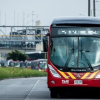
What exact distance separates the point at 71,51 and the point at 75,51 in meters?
0.16

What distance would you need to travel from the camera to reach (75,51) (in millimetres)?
21438

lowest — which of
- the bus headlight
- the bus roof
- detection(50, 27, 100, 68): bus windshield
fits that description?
the bus headlight

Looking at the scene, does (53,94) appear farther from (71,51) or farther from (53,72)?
(71,51)

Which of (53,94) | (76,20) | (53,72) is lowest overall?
(53,94)

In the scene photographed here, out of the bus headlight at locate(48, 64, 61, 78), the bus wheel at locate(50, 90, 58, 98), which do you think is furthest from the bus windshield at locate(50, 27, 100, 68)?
the bus wheel at locate(50, 90, 58, 98)

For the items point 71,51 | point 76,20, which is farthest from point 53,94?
point 76,20

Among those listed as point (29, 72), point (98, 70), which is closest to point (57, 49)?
point (98, 70)

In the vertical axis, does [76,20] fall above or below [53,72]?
above

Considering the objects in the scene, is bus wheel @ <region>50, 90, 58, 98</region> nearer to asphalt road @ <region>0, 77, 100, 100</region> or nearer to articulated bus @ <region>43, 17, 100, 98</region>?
articulated bus @ <region>43, 17, 100, 98</region>

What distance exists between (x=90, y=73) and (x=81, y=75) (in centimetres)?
35

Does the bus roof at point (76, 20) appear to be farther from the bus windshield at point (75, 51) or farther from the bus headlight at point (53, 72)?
the bus headlight at point (53, 72)

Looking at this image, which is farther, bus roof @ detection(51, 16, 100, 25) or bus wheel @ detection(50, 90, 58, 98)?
bus wheel @ detection(50, 90, 58, 98)

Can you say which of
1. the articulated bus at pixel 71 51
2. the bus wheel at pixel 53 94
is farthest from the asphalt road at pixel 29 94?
the articulated bus at pixel 71 51

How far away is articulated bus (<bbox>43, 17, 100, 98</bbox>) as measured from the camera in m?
21.0
